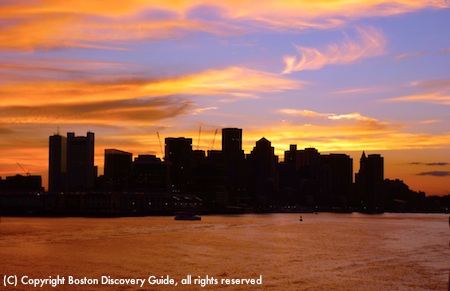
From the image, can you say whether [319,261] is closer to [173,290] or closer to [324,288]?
[324,288]

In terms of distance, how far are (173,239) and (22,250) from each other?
122 feet

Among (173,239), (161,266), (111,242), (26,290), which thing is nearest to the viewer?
(26,290)

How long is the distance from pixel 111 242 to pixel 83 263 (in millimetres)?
38957

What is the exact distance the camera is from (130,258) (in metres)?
98.8

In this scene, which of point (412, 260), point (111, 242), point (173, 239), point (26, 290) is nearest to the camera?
point (26, 290)

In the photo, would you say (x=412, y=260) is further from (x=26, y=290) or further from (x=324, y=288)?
(x=26, y=290)

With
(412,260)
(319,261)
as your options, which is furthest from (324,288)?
(412,260)

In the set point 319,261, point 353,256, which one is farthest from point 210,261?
point 353,256

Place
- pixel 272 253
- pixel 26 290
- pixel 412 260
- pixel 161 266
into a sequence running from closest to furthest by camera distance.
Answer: pixel 26 290, pixel 161 266, pixel 412 260, pixel 272 253

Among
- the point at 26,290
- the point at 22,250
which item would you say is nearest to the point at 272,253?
the point at 22,250

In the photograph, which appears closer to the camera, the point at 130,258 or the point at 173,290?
the point at 173,290

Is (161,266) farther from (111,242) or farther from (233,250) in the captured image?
(111,242)

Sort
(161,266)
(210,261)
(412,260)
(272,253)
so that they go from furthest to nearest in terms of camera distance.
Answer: (272,253)
(412,260)
(210,261)
(161,266)

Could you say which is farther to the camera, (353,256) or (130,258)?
(353,256)
